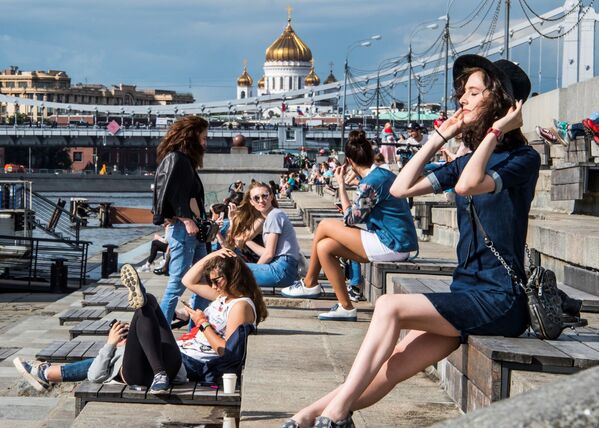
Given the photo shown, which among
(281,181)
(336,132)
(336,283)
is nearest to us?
(336,283)

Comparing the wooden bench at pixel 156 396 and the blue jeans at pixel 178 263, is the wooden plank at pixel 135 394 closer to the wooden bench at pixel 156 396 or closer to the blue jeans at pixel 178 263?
the wooden bench at pixel 156 396

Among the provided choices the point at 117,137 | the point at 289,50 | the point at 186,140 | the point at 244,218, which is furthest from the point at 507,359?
the point at 289,50

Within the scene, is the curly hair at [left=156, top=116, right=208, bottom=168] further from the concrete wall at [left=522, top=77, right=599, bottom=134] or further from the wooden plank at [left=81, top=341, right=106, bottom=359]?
the concrete wall at [left=522, top=77, right=599, bottom=134]

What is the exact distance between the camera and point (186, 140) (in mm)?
7250

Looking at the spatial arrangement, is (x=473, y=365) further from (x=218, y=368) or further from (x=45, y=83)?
(x=45, y=83)

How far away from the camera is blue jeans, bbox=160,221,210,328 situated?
712 cm

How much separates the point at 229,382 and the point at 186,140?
7.48 feet

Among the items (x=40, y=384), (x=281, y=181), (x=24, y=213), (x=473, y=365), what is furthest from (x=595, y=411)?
(x=281, y=181)

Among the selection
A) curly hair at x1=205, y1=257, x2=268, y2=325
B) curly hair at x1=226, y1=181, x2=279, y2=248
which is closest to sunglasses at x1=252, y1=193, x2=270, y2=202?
curly hair at x1=226, y1=181, x2=279, y2=248

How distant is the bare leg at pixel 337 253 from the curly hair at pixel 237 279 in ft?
2.60

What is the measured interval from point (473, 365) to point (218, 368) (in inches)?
77.9

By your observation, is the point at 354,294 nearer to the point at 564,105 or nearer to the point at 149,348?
the point at 149,348

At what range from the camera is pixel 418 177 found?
427 cm

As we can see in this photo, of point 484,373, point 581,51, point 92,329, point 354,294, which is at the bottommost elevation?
point 92,329
